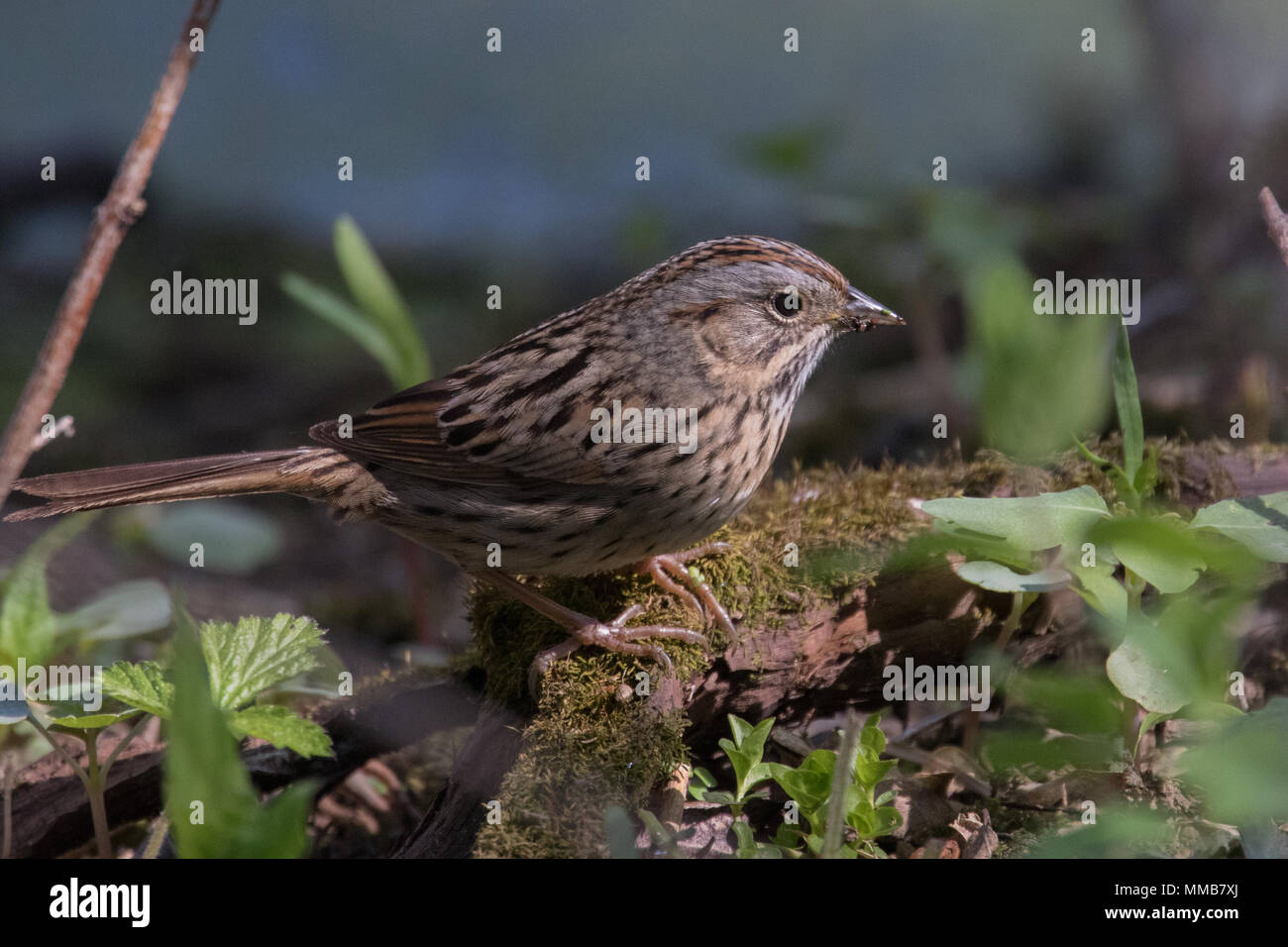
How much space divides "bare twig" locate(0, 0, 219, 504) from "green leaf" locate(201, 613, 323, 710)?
2.54ft

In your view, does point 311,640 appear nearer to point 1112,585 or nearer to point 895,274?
point 1112,585

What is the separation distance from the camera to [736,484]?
143 inches

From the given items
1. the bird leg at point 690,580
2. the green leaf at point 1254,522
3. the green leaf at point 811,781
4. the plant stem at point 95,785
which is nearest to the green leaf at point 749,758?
the green leaf at point 811,781

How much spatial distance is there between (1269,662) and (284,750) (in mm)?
3331

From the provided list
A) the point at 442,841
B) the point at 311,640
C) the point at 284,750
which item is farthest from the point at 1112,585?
the point at 284,750

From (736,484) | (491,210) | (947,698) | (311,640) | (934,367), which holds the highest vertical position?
(491,210)

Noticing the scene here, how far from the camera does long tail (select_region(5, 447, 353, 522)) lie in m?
3.62

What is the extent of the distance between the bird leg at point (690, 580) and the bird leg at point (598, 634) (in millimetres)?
125

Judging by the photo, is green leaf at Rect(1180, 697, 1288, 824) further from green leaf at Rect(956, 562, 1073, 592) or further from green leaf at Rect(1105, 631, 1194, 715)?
green leaf at Rect(956, 562, 1073, 592)

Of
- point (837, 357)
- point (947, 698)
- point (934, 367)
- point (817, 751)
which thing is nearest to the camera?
point (817, 751)

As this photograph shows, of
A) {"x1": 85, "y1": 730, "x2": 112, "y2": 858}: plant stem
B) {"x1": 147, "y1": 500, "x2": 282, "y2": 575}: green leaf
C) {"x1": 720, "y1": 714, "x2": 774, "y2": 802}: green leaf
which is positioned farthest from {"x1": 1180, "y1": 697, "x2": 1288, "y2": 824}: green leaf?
{"x1": 147, "y1": 500, "x2": 282, "y2": 575}: green leaf

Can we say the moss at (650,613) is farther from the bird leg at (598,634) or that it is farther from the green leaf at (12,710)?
the green leaf at (12,710)

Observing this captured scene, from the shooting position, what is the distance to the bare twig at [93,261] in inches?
123

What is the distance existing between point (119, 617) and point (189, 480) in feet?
1.83
